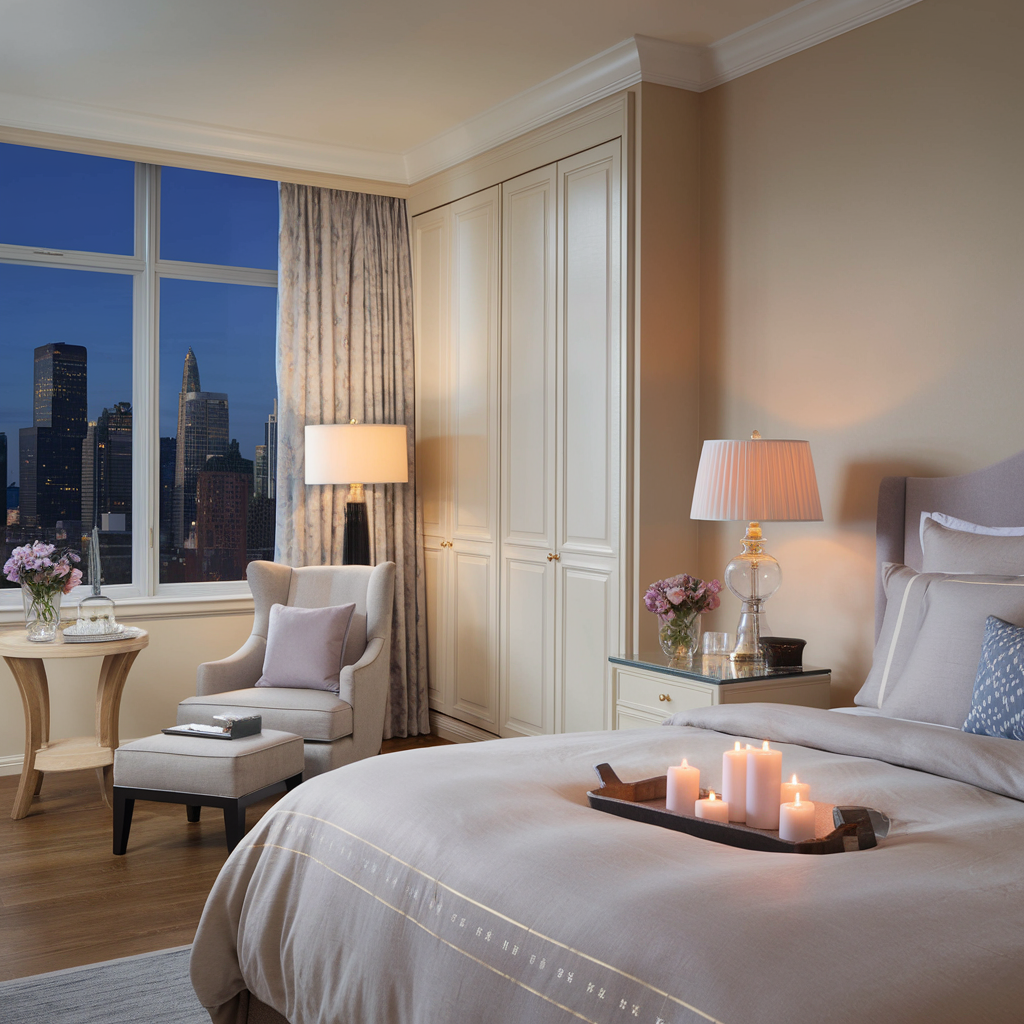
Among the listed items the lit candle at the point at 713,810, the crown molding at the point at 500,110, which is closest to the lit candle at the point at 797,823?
the lit candle at the point at 713,810

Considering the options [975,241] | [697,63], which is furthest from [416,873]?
[697,63]

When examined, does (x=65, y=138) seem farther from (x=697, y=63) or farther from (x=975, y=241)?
(x=975, y=241)

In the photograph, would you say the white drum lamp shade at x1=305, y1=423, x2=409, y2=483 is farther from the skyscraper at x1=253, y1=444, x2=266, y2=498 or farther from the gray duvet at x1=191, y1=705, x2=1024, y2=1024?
the gray duvet at x1=191, y1=705, x2=1024, y2=1024

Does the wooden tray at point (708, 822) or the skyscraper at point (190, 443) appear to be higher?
the skyscraper at point (190, 443)

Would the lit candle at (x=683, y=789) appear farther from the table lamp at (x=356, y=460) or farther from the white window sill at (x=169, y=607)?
the white window sill at (x=169, y=607)

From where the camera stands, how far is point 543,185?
4500 mm

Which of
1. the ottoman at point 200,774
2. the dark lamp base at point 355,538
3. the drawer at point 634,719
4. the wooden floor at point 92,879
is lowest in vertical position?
the wooden floor at point 92,879

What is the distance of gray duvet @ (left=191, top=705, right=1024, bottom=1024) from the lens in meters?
1.25

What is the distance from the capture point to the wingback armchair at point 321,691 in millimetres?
4043

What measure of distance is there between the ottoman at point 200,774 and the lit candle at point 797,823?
2187 millimetres

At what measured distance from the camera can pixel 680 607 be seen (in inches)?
138

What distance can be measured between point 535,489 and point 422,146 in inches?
74.8

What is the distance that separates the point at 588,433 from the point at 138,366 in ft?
7.64

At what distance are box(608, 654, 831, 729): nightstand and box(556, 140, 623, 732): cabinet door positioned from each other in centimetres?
55
